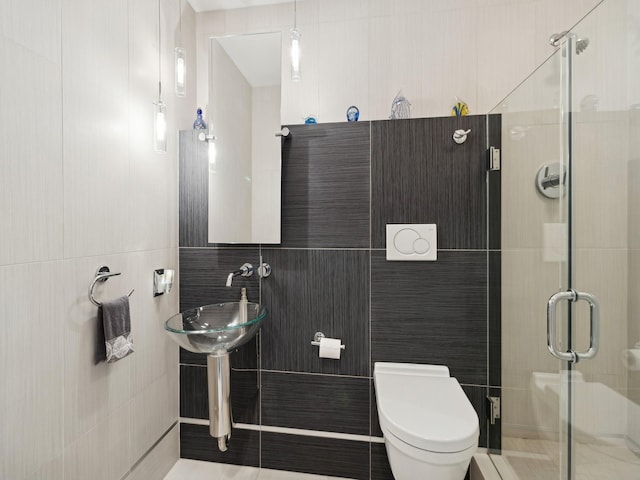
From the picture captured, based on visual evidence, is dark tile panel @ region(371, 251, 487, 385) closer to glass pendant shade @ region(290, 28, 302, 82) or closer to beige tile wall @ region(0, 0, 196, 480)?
glass pendant shade @ region(290, 28, 302, 82)

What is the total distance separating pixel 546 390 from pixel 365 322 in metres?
0.78

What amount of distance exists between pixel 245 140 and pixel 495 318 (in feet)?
5.19

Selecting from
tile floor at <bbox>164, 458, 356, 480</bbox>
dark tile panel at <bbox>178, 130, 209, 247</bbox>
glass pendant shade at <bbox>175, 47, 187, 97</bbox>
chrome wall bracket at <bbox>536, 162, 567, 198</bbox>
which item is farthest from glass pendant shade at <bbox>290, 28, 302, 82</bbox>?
tile floor at <bbox>164, 458, 356, 480</bbox>

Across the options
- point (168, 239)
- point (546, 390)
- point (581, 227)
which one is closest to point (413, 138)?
point (581, 227)

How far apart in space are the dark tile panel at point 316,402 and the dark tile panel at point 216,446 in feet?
0.47

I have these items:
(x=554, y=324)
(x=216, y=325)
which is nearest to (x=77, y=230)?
(x=216, y=325)

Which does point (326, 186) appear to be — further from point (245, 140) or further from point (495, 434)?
point (495, 434)

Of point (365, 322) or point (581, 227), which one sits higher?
point (581, 227)

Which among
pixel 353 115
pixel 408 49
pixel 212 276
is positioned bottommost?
pixel 212 276

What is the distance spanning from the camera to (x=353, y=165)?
5.42 ft

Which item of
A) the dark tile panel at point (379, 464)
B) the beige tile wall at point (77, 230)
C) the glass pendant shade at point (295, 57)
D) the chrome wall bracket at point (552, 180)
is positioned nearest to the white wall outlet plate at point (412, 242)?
the chrome wall bracket at point (552, 180)

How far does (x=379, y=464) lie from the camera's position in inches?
63.6

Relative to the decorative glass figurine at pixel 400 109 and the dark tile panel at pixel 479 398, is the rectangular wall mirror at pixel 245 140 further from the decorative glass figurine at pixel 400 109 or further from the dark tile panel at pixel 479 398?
the dark tile panel at pixel 479 398

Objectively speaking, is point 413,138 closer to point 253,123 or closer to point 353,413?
point 253,123
